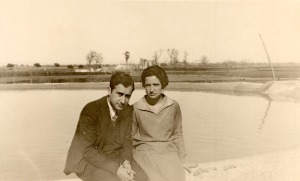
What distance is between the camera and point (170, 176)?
1.46m

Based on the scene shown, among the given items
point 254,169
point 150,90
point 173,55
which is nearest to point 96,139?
point 150,90

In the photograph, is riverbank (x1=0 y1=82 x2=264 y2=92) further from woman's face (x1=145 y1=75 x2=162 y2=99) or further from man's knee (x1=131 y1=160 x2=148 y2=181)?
man's knee (x1=131 y1=160 x2=148 y2=181)

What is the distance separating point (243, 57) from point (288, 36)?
0.22 metres

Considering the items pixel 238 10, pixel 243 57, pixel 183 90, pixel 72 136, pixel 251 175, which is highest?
pixel 238 10

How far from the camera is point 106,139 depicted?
4.77 ft

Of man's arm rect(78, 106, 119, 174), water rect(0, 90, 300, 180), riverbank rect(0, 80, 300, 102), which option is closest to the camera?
man's arm rect(78, 106, 119, 174)

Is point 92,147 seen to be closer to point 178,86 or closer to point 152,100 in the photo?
point 152,100

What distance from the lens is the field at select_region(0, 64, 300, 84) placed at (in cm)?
160

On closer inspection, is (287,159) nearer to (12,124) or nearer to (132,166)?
(132,166)

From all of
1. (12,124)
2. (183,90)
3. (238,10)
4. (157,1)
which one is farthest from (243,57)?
(12,124)

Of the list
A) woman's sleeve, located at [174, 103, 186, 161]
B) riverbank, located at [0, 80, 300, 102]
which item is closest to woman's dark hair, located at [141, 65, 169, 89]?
woman's sleeve, located at [174, 103, 186, 161]

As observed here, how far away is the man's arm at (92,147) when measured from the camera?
141 cm

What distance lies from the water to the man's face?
0.04 meters

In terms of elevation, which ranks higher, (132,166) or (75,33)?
(75,33)
